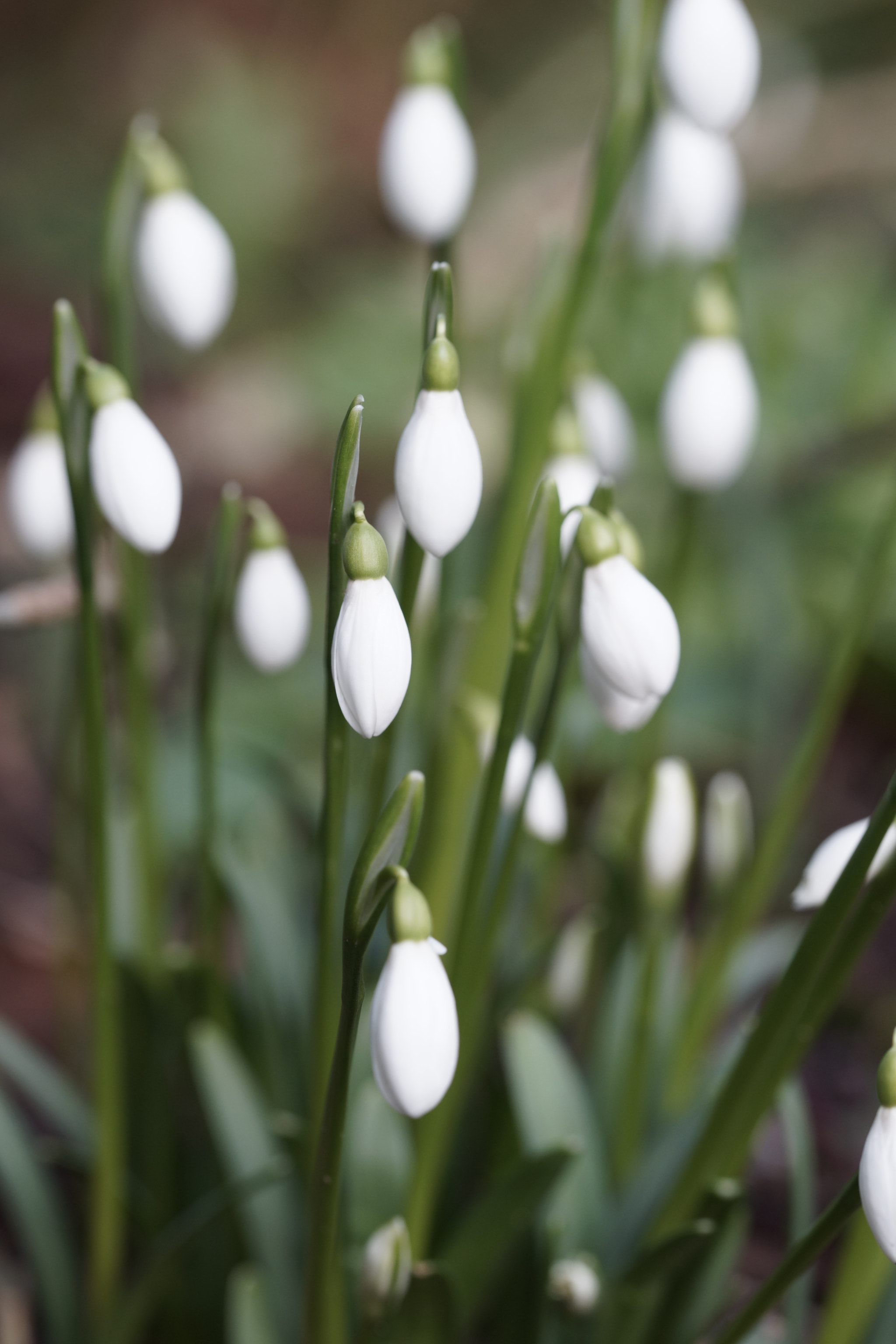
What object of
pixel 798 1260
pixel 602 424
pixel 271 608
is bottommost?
pixel 798 1260

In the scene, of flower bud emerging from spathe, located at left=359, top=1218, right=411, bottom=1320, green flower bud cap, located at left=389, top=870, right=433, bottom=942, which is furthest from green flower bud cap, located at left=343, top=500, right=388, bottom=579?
flower bud emerging from spathe, located at left=359, top=1218, right=411, bottom=1320

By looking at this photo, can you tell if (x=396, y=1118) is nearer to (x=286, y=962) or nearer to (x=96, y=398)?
(x=286, y=962)

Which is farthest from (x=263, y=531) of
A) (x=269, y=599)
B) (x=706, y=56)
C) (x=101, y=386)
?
(x=706, y=56)

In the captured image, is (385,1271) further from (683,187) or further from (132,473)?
(683,187)

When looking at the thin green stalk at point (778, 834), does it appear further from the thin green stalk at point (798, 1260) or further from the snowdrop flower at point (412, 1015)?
the snowdrop flower at point (412, 1015)

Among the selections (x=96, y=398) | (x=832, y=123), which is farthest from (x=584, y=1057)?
(x=832, y=123)
